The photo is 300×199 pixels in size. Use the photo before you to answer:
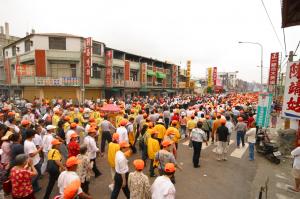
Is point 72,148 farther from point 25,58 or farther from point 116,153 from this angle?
point 25,58

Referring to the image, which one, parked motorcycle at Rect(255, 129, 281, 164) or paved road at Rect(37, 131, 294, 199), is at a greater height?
parked motorcycle at Rect(255, 129, 281, 164)

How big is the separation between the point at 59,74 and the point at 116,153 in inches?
867

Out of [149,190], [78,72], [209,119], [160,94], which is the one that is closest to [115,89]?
[78,72]

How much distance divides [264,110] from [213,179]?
273 inches

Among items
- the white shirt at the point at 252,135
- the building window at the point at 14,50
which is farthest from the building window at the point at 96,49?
the white shirt at the point at 252,135

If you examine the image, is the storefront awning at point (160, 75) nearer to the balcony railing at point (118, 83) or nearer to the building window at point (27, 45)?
the balcony railing at point (118, 83)

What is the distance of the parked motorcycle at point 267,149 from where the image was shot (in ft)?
28.1

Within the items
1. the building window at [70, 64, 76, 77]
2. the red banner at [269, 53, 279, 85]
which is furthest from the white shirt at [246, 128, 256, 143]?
the building window at [70, 64, 76, 77]

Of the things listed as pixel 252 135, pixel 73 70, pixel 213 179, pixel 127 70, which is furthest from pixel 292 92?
pixel 127 70

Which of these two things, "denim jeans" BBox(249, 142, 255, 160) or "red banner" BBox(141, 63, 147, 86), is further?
"red banner" BBox(141, 63, 147, 86)

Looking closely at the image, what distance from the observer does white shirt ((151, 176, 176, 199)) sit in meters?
3.42

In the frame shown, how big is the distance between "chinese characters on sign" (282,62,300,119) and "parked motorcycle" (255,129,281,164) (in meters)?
1.92

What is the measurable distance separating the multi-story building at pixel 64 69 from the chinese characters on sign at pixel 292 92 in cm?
1726

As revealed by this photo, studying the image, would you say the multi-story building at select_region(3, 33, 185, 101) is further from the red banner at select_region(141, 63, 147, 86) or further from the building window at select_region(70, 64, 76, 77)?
the red banner at select_region(141, 63, 147, 86)
